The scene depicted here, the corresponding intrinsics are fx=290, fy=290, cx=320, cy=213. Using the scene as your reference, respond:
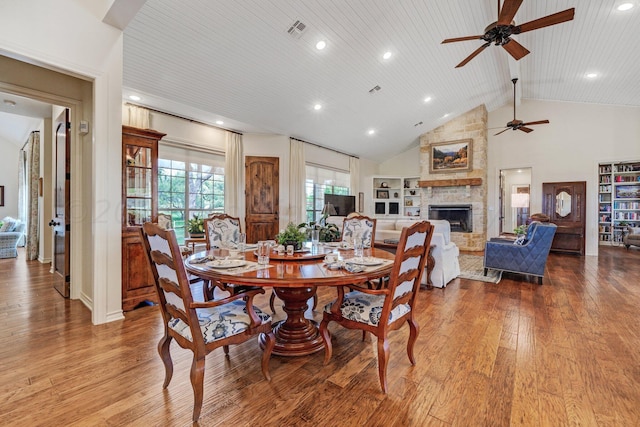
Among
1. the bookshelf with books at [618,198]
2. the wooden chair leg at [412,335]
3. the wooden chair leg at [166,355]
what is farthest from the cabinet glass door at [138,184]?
the bookshelf with books at [618,198]

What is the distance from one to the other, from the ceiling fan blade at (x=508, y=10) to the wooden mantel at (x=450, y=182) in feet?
17.9

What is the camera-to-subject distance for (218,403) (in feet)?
5.40

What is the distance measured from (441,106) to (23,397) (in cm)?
823

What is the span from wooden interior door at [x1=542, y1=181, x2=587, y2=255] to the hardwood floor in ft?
15.6

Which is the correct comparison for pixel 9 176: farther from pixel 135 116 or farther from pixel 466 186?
pixel 466 186

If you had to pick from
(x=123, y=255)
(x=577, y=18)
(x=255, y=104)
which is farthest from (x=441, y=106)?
(x=123, y=255)

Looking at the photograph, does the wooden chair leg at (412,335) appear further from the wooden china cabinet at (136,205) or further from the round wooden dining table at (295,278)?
the wooden china cabinet at (136,205)

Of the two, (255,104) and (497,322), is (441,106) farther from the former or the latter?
(497,322)

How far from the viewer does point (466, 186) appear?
806 cm

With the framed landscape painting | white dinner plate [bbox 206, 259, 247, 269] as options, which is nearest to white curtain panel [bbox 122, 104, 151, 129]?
white dinner plate [bbox 206, 259, 247, 269]

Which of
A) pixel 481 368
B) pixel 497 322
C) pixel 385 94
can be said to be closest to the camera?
pixel 481 368

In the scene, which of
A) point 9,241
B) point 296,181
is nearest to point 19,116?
point 9,241

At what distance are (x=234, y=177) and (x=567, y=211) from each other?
27.1 ft

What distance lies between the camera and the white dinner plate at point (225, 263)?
6.21ft
